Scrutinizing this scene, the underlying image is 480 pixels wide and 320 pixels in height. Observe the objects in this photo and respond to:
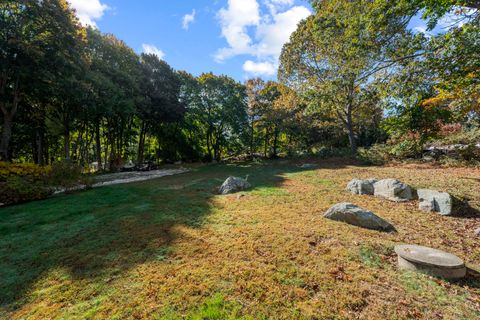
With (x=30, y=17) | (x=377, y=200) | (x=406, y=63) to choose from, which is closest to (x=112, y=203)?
(x=377, y=200)

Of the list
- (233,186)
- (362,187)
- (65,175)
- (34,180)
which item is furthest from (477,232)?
(34,180)

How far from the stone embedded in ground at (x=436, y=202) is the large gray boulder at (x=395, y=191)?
17.0 inches

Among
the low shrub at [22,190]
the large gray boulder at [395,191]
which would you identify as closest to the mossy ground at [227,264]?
the large gray boulder at [395,191]

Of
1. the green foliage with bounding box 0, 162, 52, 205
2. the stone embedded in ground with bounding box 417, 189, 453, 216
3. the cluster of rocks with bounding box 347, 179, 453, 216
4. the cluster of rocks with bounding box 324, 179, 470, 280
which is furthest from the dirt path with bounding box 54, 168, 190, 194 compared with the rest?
the stone embedded in ground with bounding box 417, 189, 453, 216

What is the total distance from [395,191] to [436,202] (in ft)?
2.84

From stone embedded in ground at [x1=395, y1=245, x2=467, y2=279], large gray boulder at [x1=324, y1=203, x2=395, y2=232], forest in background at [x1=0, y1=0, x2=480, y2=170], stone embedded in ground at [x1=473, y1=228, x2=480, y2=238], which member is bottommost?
stone embedded in ground at [x1=473, y1=228, x2=480, y2=238]

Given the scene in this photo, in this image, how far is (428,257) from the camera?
9.03 ft

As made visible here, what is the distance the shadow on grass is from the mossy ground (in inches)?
0.9

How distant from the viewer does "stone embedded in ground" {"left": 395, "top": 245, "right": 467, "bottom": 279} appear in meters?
2.58

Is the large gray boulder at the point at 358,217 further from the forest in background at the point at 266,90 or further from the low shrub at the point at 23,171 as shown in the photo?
the low shrub at the point at 23,171

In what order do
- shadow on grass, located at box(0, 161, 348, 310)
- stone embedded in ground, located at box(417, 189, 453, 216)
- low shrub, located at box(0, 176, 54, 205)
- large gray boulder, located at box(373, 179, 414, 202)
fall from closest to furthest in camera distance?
shadow on grass, located at box(0, 161, 348, 310) < stone embedded in ground, located at box(417, 189, 453, 216) < large gray boulder, located at box(373, 179, 414, 202) < low shrub, located at box(0, 176, 54, 205)

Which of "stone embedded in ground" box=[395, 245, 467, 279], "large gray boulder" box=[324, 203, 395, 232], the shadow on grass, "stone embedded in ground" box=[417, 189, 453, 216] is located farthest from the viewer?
"stone embedded in ground" box=[417, 189, 453, 216]

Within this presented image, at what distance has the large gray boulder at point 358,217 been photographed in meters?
3.99

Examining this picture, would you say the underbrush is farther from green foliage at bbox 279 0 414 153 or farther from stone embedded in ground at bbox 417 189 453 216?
stone embedded in ground at bbox 417 189 453 216
